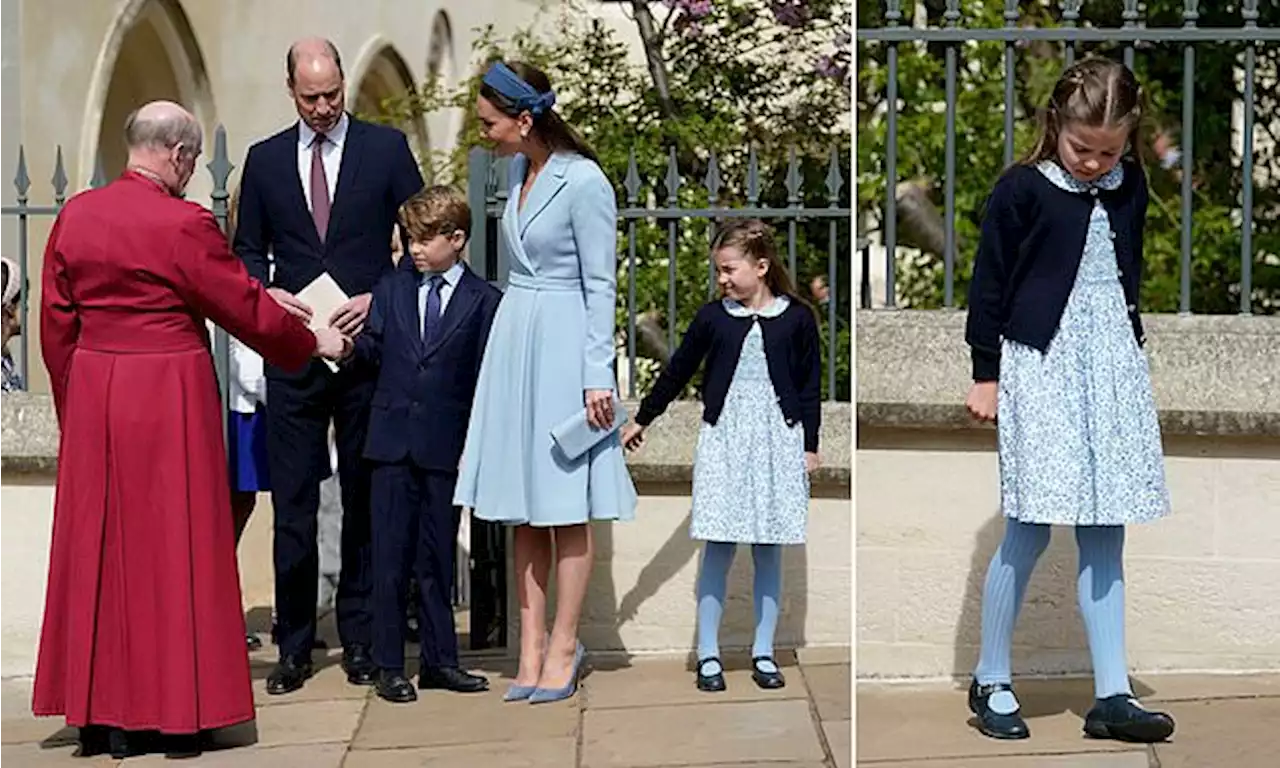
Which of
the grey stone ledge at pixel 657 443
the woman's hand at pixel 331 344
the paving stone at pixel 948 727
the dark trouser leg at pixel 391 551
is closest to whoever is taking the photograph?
the paving stone at pixel 948 727

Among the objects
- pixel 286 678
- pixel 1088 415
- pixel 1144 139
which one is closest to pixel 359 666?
pixel 286 678

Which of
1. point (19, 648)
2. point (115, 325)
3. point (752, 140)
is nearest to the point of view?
point (115, 325)

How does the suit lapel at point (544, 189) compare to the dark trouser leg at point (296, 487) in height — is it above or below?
above

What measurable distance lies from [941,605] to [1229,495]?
70 cm

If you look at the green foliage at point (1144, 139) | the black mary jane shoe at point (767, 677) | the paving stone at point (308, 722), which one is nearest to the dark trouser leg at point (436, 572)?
the paving stone at point (308, 722)

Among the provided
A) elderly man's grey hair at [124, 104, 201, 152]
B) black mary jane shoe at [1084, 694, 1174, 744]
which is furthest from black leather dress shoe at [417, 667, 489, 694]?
black mary jane shoe at [1084, 694, 1174, 744]

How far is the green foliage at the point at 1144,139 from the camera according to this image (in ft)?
23.8

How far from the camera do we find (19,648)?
5.76 metres

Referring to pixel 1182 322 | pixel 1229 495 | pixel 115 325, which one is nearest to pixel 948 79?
pixel 1182 322

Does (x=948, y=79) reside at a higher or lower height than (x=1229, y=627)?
higher

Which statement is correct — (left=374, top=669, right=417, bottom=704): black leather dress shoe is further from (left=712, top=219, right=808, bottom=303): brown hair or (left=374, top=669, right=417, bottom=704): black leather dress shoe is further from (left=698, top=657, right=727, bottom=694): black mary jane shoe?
(left=712, top=219, right=808, bottom=303): brown hair

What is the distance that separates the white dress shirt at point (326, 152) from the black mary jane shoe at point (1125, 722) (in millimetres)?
2138

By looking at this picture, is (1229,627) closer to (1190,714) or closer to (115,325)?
(1190,714)

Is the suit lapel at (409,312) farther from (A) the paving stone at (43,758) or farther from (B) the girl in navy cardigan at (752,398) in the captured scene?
(A) the paving stone at (43,758)
